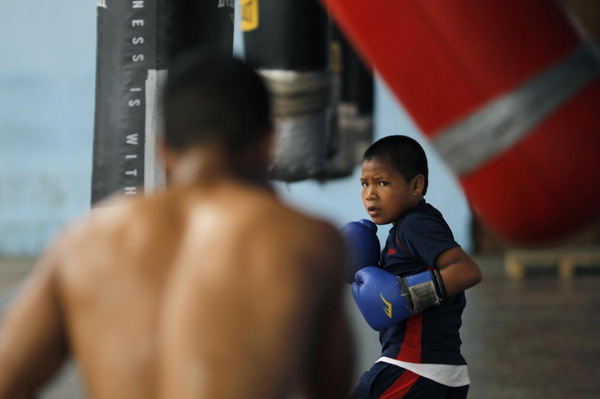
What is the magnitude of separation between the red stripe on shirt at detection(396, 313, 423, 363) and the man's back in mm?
952

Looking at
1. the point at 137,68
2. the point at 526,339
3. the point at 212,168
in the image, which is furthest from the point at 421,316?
the point at 526,339

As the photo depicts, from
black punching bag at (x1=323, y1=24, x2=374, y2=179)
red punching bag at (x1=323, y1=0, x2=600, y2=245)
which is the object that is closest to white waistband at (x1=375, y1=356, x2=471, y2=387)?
red punching bag at (x1=323, y1=0, x2=600, y2=245)

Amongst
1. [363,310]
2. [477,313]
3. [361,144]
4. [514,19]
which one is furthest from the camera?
[477,313]

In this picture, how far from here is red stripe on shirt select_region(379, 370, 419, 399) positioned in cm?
198

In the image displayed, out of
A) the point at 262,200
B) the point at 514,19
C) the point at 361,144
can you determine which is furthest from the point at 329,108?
the point at 361,144

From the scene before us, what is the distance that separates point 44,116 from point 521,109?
1027cm

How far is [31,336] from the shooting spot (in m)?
1.05

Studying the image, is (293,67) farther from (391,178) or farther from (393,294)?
(393,294)

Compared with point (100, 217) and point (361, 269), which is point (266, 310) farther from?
point (361, 269)

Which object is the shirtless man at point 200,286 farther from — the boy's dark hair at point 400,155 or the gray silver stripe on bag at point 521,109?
the boy's dark hair at point 400,155

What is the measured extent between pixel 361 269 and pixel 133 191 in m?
0.54

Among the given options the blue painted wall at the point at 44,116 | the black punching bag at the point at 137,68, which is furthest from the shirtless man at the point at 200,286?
the blue painted wall at the point at 44,116

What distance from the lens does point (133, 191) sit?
1828mm

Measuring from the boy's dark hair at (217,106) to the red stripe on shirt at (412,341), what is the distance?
1008 millimetres
